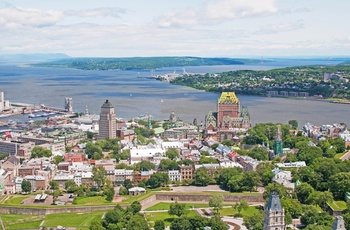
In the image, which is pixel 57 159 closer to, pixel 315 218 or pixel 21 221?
pixel 21 221

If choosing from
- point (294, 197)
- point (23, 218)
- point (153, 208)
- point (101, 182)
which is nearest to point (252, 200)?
point (294, 197)

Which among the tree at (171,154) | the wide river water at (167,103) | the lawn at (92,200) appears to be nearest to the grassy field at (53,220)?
the lawn at (92,200)

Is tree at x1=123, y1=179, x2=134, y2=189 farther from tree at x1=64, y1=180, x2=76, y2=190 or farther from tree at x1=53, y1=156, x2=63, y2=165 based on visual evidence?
tree at x1=53, y1=156, x2=63, y2=165

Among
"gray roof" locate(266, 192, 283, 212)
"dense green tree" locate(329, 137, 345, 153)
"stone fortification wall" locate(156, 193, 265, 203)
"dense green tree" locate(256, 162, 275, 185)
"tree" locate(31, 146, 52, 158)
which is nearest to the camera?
"gray roof" locate(266, 192, 283, 212)

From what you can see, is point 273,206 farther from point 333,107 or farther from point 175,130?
point 333,107

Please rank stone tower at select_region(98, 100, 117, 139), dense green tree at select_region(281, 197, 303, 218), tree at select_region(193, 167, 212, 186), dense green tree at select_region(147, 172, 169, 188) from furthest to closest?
stone tower at select_region(98, 100, 117, 139), tree at select_region(193, 167, 212, 186), dense green tree at select_region(147, 172, 169, 188), dense green tree at select_region(281, 197, 303, 218)

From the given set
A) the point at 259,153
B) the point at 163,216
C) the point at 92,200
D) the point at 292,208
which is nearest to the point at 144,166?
the point at 92,200

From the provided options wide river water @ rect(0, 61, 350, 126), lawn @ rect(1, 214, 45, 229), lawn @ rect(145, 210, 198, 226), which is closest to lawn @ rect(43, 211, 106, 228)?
lawn @ rect(1, 214, 45, 229)
